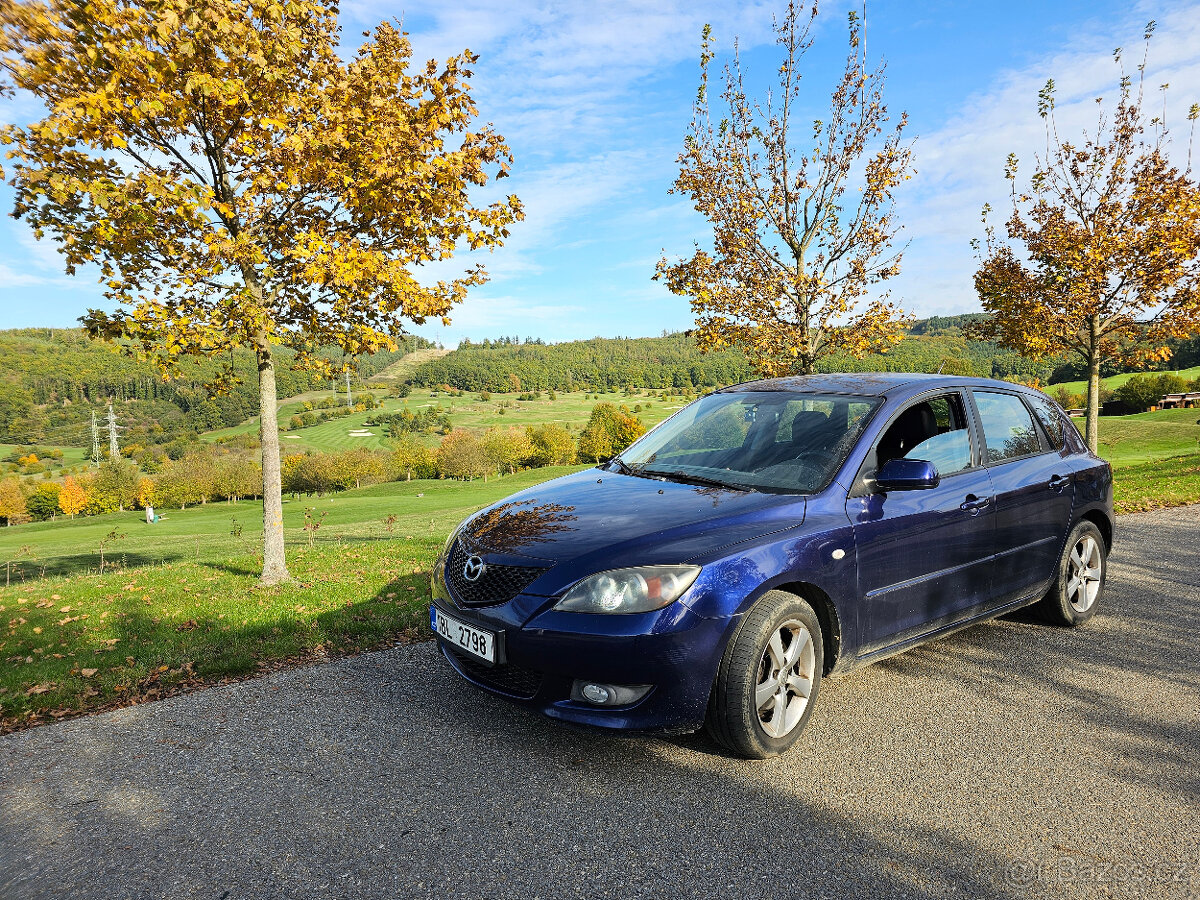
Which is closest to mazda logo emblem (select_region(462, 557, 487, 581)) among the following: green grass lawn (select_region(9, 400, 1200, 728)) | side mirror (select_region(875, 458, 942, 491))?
green grass lawn (select_region(9, 400, 1200, 728))

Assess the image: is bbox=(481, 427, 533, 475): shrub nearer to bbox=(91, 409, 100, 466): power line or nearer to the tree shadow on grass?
bbox=(91, 409, 100, 466): power line

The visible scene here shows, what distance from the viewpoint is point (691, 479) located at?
3896mm

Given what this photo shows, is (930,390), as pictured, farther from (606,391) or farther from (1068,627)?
(606,391)

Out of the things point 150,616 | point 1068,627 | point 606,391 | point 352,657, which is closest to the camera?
point 352,657

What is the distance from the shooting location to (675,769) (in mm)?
3021

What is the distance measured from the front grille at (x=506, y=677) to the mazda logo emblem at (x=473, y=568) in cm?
36

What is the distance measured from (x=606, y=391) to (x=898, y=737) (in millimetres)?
152738

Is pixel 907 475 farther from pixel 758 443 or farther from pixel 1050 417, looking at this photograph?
pixel 1050 417

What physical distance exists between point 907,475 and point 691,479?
111 centimetres

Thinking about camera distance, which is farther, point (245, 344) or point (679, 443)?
point (245, 344)

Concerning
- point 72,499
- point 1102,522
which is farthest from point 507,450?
point 1102,522

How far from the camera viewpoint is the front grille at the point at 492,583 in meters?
3.05

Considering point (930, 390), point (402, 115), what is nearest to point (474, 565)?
point (930, 390)

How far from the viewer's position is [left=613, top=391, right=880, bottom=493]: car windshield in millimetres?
3705
